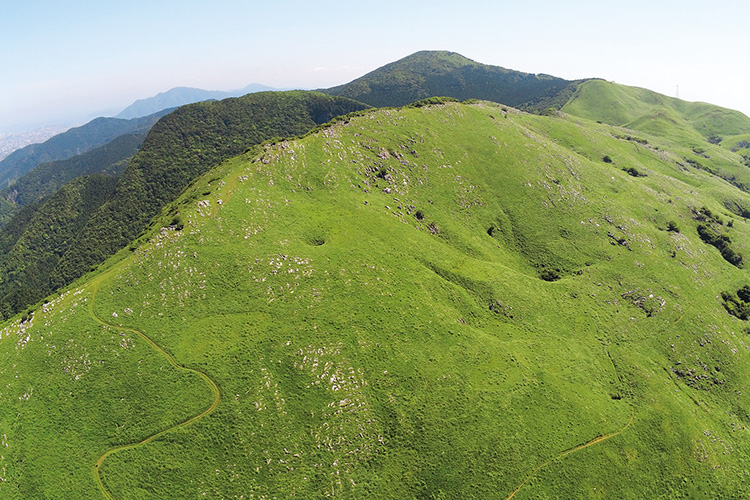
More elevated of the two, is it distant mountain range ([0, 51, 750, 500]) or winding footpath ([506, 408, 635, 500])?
distant mountain range ([0, 51, 750, 500])

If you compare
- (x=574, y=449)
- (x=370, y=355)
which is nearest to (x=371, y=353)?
(x=370, y=355)

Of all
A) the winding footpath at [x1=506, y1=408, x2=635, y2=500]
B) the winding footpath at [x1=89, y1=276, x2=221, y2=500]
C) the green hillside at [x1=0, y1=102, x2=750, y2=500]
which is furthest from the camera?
the winding footpath at [x1=506, y1=408, x2=635, y2=500]

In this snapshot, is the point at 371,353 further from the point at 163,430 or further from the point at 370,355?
the point at 163,430

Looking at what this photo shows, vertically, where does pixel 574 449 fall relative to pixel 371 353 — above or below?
below

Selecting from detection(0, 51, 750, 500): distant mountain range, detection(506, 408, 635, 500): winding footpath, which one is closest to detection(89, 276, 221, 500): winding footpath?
detection(0, 51, 750, 500): distant mountain range

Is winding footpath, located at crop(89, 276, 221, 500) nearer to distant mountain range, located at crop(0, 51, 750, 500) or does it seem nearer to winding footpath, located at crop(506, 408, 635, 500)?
distant mountain range, located at crop(0, 51, 750, 500)

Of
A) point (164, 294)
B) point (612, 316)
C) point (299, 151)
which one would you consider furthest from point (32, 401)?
point (612, 316)

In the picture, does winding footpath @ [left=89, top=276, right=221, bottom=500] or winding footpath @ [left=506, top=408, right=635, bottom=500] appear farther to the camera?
→ winding footpath @ [left=506, top=408, right=635, bottom=500]

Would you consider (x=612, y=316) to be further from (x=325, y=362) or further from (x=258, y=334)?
(x=258, y=334)
